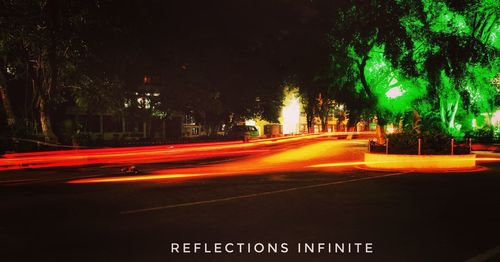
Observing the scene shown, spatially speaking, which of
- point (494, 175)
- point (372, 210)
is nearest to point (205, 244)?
point (372, 210)

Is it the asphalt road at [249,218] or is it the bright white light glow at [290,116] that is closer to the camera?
the asphalt road at [249,218]

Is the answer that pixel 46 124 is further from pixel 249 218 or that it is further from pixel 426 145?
pixel 249 218

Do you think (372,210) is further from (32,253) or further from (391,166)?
(391,166)

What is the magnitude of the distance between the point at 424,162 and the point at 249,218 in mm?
13600

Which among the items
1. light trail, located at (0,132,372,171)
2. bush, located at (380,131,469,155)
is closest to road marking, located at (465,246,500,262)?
bush, located at (380,131,469,155)

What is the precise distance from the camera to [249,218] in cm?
974

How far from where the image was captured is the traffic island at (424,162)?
20984 mm

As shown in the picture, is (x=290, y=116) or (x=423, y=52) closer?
(x=423, y=52)

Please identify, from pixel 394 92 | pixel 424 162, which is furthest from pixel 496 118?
pixel 424 162

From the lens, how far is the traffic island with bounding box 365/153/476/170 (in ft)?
68.8

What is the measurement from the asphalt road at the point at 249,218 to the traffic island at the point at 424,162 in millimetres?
3943

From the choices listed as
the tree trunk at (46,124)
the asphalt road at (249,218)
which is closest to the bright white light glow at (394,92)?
the asphalt road at (249,218)

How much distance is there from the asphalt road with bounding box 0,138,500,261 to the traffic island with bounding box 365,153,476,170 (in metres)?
3.94

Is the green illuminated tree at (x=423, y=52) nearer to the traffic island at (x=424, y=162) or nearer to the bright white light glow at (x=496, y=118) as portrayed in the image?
the traffic island at (x=424, y=162)
